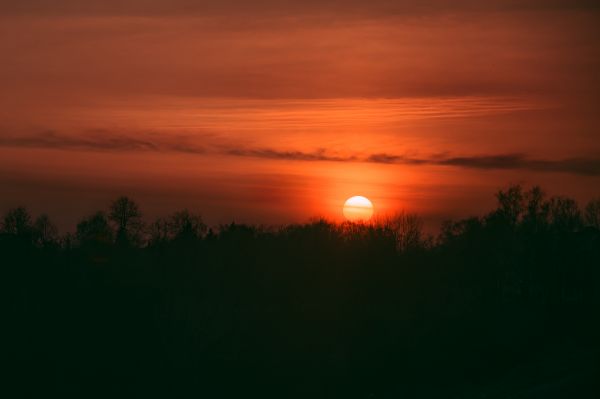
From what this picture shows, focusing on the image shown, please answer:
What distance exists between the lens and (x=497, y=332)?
6475 centimetres

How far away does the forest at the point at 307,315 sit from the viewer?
1874 inches

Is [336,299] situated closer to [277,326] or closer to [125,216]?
[277,326]

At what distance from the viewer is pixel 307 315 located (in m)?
62.5

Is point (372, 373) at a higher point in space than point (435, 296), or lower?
lower

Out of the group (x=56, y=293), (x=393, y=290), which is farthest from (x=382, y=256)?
(x=56, y=293)

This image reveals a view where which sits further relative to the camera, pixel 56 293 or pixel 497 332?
pixel 497 332

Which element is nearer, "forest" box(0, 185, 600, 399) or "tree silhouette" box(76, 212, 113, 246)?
"forest" box(0, 185, 600, 399)

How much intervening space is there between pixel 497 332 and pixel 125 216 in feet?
155

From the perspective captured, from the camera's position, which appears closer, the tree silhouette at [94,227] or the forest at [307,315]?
the forest at [307,315]

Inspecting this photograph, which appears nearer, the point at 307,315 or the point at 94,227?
the point at 307,315

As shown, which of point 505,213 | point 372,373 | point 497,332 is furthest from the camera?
point 505,213

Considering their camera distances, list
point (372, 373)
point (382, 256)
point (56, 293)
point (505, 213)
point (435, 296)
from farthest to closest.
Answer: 1. point (505, 213)
2. point (382, 256)
3. point (435, 296)
4. point (372, 373)
5. point (56, 293)

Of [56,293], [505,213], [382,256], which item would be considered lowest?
[56,293]

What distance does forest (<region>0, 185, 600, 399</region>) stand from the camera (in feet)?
156
